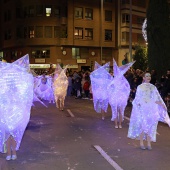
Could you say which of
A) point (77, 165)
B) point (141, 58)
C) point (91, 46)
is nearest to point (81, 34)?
point (91, 46)

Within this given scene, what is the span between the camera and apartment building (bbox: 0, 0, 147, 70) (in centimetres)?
5169

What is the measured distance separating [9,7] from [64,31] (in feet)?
34.7


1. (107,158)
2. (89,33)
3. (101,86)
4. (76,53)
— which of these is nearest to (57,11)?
(89,33)

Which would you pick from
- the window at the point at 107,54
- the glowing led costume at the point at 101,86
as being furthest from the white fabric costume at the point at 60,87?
the window at the point at 107,54

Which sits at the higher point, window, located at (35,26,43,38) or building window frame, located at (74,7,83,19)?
building window frame, located at (74,7,83,19)

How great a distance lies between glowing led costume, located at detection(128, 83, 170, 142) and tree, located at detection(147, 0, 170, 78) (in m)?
11.4

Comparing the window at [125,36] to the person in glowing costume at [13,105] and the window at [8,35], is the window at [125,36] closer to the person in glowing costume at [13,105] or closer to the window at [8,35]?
the window at [8,35]

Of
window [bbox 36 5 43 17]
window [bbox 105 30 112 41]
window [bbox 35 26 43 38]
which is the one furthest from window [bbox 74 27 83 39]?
window [bbox 36 5 43 17]

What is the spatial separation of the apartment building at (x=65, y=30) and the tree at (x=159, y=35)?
3078 cm

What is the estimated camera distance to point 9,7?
5578 cm

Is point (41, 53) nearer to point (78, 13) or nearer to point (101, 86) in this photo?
point (78, 13)

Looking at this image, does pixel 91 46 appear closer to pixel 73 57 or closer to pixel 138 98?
pixel 73 57

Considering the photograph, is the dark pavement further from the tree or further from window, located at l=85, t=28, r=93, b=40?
window, located at l=85, t=28, r=93, b=40

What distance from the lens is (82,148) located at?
8.23 m
